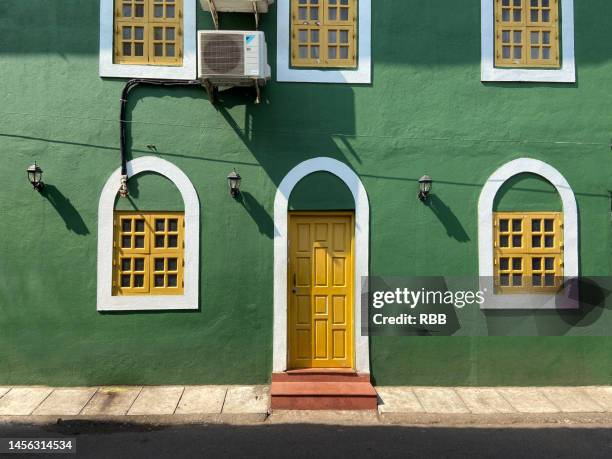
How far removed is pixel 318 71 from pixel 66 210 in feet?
12.4

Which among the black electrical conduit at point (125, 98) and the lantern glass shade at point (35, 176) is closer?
the lantern glass shade at point (35, 176)

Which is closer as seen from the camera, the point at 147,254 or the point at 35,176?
the point at 35,176

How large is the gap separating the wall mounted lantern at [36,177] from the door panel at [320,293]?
326 centimetres

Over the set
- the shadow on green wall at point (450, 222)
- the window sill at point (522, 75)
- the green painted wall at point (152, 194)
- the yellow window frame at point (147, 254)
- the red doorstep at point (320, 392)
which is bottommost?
the red doorstep at point (320, 392)

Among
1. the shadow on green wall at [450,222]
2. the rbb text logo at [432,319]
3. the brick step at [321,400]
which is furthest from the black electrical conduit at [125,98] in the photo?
the rbb text logo at [432,319]

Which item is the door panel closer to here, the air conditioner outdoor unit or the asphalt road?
the asphalt road

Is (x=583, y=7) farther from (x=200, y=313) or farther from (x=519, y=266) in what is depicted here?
(x=200, y=313)

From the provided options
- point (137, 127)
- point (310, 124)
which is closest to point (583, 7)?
point (310, 124)

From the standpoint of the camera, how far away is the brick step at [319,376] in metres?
5.94

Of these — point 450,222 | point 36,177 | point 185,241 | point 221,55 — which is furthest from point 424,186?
point 36,177

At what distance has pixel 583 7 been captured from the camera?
6355mm

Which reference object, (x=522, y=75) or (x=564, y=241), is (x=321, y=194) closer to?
(x=522, y=75)

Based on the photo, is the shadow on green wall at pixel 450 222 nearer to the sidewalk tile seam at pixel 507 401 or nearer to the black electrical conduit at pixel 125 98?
the sidewalk tile seam at pixel 507 401

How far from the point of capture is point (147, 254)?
608 centimetres
